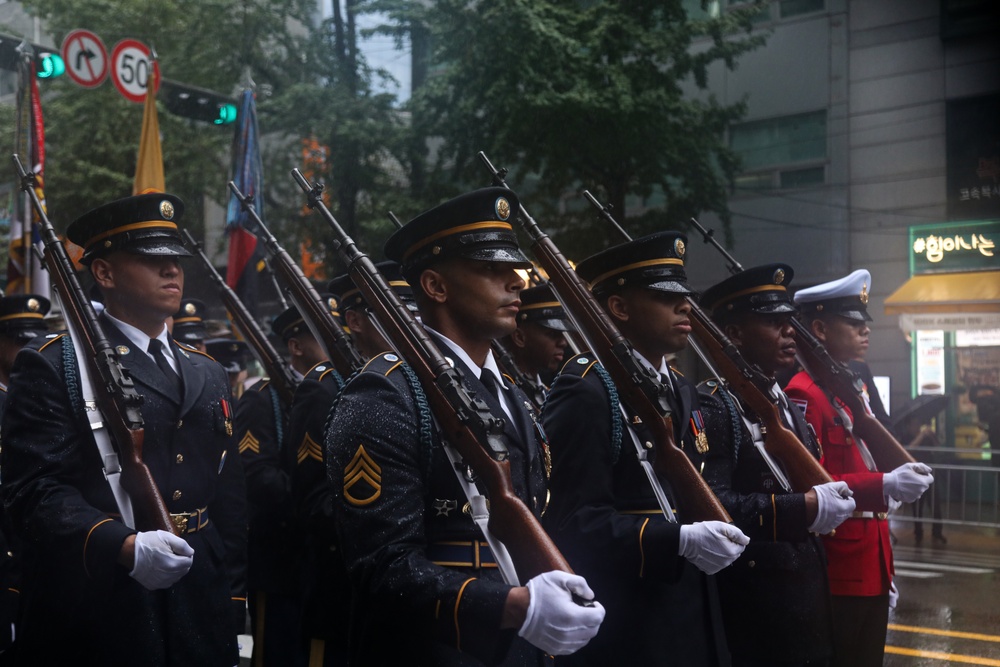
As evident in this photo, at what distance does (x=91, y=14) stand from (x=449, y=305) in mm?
22065

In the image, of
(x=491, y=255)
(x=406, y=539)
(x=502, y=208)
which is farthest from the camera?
(x=502, y=208)

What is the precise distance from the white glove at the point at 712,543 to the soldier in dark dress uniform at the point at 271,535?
2.53m

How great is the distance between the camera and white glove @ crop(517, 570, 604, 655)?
244 cm

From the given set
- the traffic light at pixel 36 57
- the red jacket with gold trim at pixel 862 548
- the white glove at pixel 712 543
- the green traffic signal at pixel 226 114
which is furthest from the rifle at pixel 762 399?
the green traffic signal at pixel 226 114

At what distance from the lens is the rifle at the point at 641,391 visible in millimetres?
3633

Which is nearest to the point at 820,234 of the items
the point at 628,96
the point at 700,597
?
the point at 628,96

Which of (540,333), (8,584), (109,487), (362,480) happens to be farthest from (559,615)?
(540,333)

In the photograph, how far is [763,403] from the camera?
4.73 m

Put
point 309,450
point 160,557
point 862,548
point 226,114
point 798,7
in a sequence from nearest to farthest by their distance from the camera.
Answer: point 160,557
point 309,450
point 862,548
point 226,114
point 798,7

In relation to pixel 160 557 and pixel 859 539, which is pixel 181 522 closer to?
pixel 160 557

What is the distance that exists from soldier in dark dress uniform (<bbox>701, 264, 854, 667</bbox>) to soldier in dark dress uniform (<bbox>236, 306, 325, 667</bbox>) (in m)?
2.18

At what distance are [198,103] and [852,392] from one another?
9.30m

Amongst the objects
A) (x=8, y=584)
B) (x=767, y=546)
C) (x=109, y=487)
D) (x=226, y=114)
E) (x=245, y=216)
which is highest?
(x=226, y=114)

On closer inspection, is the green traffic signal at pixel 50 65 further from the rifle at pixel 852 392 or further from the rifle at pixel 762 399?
the rifle at pixel 852 392
